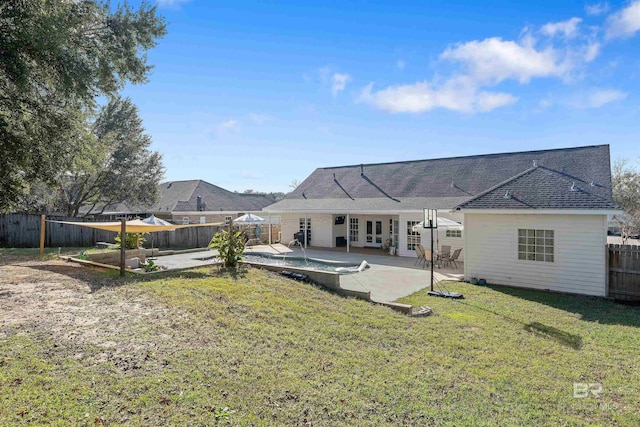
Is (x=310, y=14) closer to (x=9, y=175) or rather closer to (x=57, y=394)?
(x=9, y=175)

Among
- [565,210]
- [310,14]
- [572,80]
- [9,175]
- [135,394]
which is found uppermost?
[310,14]

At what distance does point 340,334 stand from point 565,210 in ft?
27.1

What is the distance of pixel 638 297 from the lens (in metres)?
9.89

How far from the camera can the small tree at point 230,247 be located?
11133 millimetres

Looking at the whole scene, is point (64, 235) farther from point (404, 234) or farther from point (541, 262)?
point (541, 262)

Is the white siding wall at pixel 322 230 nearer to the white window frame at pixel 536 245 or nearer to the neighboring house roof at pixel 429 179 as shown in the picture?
the neighboring house roof at pixel 429 179

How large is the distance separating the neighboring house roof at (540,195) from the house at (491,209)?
0.03 m

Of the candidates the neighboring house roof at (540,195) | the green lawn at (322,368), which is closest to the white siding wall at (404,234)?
the neighboring house roof at (540,195)

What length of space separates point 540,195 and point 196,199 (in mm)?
25121

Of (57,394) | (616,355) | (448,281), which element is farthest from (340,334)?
(448,281)

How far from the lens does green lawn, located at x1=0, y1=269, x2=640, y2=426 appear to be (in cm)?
380

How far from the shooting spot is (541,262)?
11.3 metres

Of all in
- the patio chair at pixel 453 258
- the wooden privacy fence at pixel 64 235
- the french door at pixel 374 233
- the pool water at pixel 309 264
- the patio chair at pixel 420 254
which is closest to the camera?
the pool water at pixel 309 264

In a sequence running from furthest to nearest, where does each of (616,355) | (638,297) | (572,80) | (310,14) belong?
1. (572,80)
2. (310,14)
3. (638,297)
4. (616,355)
